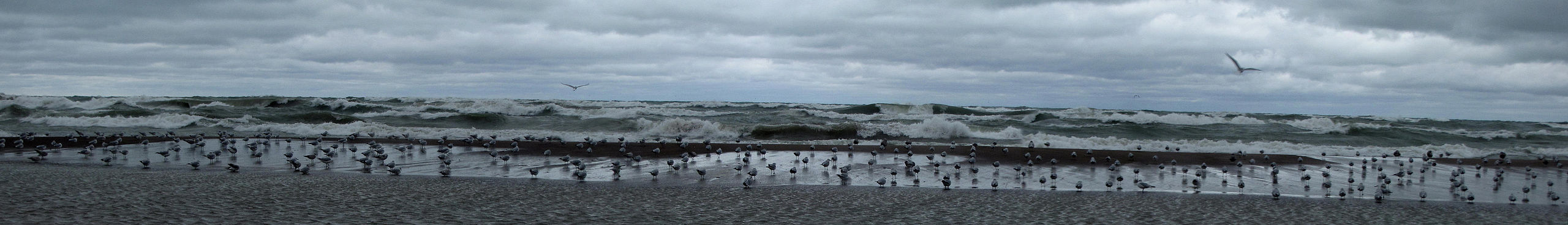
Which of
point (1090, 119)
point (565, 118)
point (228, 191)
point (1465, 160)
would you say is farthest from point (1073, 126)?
point (228, 191)

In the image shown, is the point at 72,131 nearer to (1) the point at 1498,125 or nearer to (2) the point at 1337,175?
(2) the point at 1337,175

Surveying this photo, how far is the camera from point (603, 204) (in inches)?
332

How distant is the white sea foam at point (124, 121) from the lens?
92.2 ft

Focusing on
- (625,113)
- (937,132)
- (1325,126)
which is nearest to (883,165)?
(937,132)

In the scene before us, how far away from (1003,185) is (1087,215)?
2985 millimetres

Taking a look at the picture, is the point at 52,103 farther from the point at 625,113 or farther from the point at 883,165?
the point at 883,165

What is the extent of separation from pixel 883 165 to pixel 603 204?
639cm

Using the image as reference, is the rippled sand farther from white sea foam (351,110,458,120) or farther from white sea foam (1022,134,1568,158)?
white sea foam (351,110,458,120)

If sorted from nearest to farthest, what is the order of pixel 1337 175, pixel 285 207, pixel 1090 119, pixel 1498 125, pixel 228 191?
pixel 285 207 < pixel 228 191 < pixel 1337 175 < pixel 1090 119 < pixel 1498 125

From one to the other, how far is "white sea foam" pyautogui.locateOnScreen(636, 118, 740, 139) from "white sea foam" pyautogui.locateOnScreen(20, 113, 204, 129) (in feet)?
48.1

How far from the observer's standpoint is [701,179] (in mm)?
11578

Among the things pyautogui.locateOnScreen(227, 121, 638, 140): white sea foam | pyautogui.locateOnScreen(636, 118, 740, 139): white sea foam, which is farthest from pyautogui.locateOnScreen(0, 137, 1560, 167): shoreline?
pyautogui.locateOnScreen(636, 118, 740, 139): white sea foam

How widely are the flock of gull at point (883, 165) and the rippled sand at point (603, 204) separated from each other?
87 centimetres

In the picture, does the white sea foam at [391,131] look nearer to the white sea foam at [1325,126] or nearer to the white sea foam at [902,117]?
the white sea foam at [902,117]
